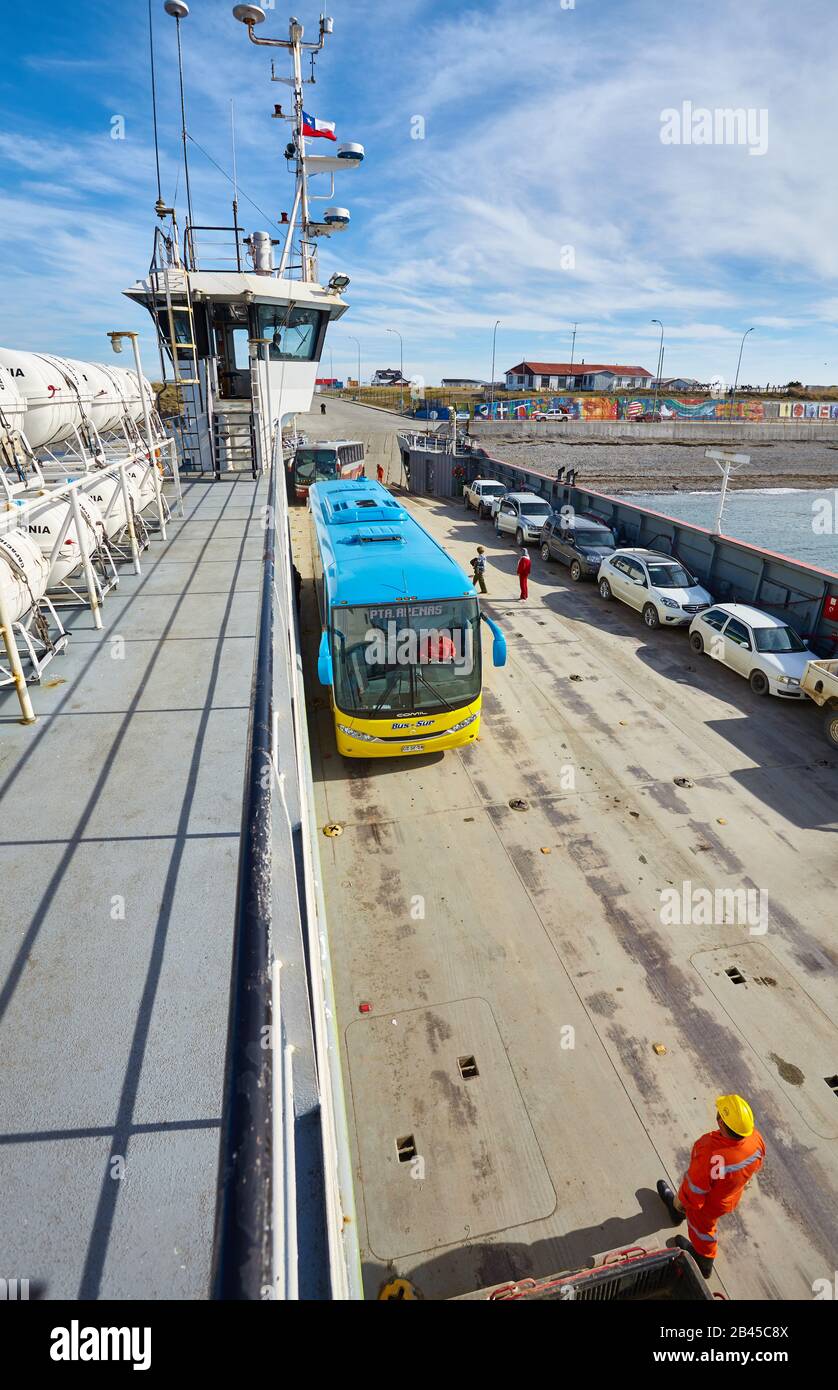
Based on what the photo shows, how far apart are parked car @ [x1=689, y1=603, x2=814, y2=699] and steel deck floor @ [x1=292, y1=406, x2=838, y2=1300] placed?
1.03 meters

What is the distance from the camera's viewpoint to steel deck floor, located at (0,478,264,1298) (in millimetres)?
2258

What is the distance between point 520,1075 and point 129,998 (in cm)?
390

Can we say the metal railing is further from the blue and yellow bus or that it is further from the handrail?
the blue and yellow bus

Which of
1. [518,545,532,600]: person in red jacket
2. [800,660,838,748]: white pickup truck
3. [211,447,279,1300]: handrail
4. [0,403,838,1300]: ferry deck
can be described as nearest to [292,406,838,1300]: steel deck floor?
[0,403,838,1300]: ferry deck

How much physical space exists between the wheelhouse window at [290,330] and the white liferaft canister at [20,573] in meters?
15.2

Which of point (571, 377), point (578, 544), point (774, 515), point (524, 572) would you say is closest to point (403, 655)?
point (524, 572)

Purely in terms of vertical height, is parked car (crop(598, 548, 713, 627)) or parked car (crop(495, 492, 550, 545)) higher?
parked car (crop(495, 492, 550, 545))

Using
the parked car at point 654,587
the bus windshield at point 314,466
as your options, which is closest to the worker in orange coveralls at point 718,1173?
the parked car at point 654,587

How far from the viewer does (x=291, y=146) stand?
23.2 m

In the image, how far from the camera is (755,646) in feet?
42.5

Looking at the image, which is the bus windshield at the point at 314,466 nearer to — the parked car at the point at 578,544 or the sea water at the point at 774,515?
the parked car at the point at 578,544

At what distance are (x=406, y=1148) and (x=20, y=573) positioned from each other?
627cm
